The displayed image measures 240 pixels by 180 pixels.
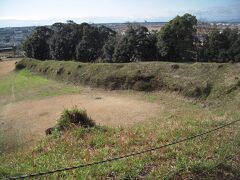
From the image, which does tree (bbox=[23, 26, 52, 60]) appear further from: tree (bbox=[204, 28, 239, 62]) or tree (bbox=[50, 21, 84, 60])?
tree (bbox=[204, 28, 239, 62])

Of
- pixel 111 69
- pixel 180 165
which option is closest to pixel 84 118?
pixel 180 165

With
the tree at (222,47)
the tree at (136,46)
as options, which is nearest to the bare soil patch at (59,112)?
the tree at (136,46)

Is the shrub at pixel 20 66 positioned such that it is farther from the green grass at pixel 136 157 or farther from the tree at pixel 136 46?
the green grass at pixel 136 157

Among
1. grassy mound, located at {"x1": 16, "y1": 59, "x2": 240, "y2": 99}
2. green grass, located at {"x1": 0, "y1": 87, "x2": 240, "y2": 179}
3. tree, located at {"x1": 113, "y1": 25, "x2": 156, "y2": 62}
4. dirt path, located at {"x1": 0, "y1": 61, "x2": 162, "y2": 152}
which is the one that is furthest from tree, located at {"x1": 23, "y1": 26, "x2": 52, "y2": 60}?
green grass, located at {"x1": 0, "y1": 87, "x2": 240, "y2": 179}

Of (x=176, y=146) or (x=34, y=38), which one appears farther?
(x=34, y=38)

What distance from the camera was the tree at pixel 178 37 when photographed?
3941 cm

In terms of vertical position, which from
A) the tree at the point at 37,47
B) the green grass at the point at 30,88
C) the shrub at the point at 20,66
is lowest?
the green grass at the point at 30,88

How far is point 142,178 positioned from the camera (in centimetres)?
662

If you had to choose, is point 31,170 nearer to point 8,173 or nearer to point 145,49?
point 8,173

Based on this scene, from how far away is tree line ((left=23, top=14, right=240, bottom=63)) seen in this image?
39.6 meters

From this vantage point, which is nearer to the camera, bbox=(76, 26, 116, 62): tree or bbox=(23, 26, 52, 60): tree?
bbox=(76, 26, 116, 62): tree

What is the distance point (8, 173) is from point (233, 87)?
15.2 m

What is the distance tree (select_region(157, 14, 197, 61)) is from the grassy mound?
12.7 metres

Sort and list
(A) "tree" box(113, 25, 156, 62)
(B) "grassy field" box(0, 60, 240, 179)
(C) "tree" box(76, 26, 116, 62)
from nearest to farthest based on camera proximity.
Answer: (B) "grassy field" box(0, 60, 240, 179)
(A) "tree" box(113, 25, 156, 62)
(C) "tree" box(76, 26, 116, 62)
